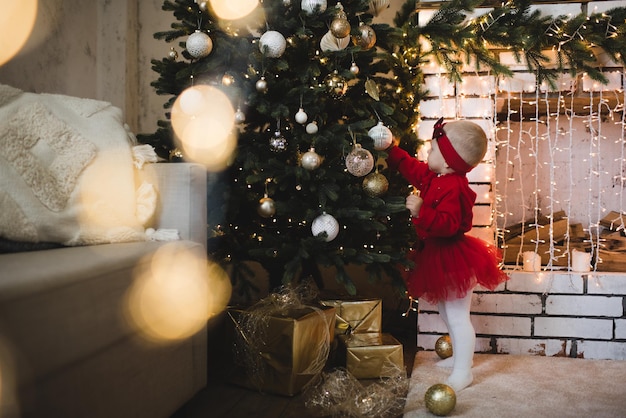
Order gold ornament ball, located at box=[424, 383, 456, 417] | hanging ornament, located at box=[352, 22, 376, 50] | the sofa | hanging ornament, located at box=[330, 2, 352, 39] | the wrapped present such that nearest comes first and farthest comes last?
the sofa → gold ornament ball, located at box=[424, 383, 456, 417] → hanging ornament, located at box=[330, 2, 352, 39] → hanging ornament, located at box=[352, 22, 376, 50] → the wrapped present

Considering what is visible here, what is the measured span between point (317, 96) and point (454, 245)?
2.61ft

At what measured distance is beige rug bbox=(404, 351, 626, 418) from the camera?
1772 mm

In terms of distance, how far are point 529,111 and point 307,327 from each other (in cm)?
159

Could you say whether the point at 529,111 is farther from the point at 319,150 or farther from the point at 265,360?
the point at 265,360

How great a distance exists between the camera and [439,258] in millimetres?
2043

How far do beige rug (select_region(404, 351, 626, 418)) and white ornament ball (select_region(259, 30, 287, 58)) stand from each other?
1.36 m

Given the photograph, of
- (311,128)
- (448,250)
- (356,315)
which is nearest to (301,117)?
(311,128)

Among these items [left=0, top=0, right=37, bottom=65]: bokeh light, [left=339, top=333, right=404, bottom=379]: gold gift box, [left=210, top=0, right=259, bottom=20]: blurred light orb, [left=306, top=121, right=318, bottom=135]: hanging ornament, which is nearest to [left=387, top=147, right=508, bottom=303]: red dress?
[left=339, top=333, right=404, bottom=379]: gold gift box

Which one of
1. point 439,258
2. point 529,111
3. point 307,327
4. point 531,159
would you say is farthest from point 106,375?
point 531,159

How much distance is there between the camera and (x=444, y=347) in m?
2.25

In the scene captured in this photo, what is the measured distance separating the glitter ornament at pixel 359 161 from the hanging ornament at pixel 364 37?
1.38 ft

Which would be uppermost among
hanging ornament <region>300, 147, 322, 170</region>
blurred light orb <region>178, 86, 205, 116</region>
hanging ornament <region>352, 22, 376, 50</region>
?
hanging ornament <region>352, 22, 376, 50</region>

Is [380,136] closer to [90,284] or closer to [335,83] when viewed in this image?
[335,83]

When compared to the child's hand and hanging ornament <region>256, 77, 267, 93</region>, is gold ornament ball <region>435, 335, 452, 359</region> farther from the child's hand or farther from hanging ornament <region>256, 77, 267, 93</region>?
hanging ornament <region>256, 77, 267, 93</region>
